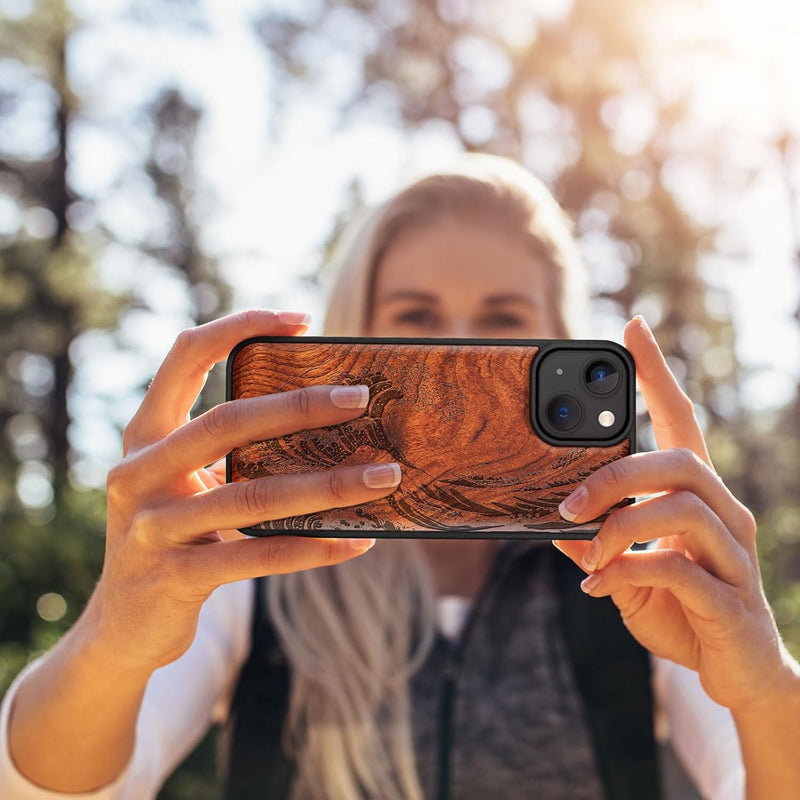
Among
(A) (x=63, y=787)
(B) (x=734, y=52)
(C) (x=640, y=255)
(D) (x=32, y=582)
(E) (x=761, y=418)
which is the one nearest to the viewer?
(A) (x=63, y=787)

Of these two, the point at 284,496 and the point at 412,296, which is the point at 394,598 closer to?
the point at 412,296

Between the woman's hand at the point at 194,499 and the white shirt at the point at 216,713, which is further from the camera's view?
the white shirt at the point at 216,713

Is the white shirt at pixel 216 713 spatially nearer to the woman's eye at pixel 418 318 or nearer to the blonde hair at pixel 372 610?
the blonde hair at pixel 372 610

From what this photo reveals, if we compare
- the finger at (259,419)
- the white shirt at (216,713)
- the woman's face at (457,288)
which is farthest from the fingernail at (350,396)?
the woman's face at (457,288)

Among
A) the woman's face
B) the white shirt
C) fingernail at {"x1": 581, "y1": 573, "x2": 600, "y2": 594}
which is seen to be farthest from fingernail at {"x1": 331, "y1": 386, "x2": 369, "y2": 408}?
the woman's face

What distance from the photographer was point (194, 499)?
130 centimetres

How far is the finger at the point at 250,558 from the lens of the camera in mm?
1310

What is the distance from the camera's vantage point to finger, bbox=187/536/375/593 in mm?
1310

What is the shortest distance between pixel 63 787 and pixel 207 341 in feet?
3.21

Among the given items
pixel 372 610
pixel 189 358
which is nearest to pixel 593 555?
pixel 189 358

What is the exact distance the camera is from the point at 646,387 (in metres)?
1.46

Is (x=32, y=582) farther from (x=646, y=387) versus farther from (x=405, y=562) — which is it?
(x=646, y=387)

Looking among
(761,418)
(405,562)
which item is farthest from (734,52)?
(761,418)

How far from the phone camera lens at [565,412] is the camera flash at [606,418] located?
4cm
